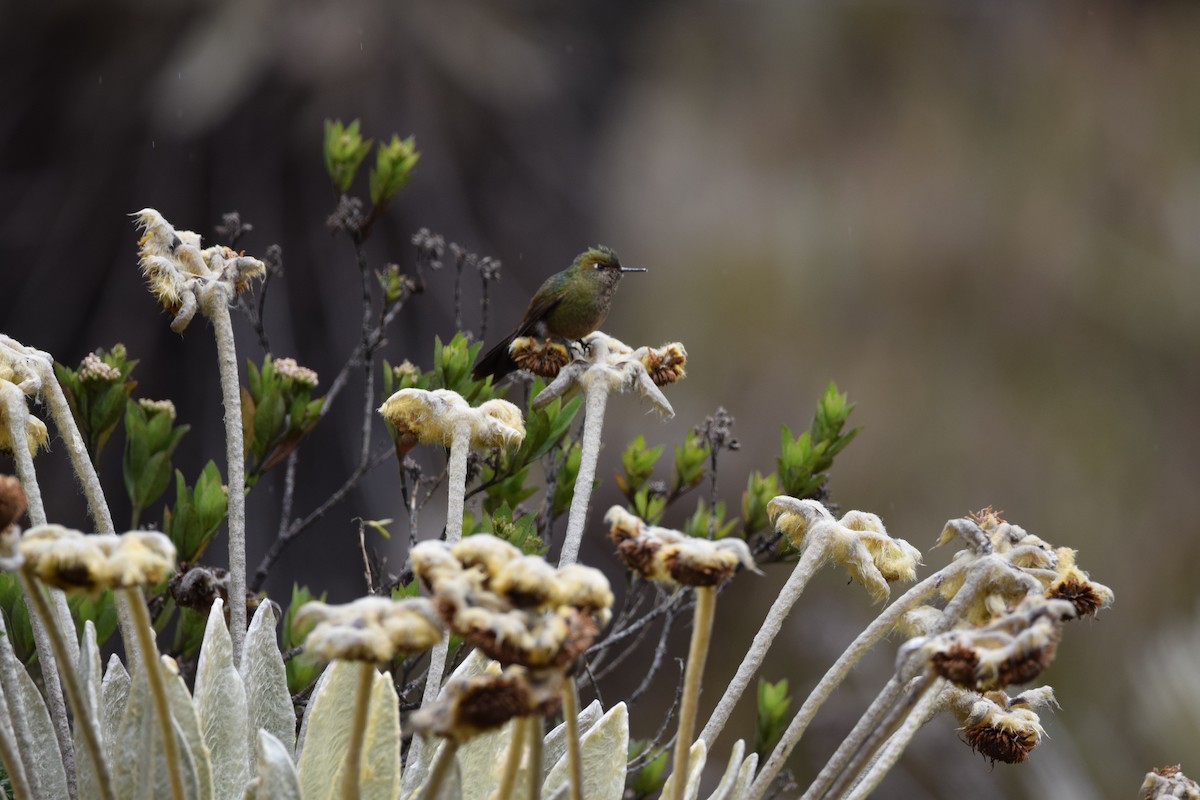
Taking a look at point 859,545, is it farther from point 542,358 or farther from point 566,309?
point 566,309

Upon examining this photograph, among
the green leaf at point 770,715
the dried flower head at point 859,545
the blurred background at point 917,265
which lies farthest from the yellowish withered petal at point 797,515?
the blurred background at point 917,265

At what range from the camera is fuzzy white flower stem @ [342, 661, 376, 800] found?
442 millimetres

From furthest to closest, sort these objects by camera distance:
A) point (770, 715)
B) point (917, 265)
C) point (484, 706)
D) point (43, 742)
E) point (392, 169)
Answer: point (917, 265) < point (392, 169) < point (770, 715) < point (43, 742) < point (484, 706)

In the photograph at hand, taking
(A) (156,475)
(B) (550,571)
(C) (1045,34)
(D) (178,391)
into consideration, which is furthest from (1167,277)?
(B) (550,571)

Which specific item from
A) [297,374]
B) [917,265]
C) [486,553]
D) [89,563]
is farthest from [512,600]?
[917,265]

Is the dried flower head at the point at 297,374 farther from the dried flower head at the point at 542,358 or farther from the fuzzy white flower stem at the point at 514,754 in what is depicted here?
the fuzzy white flower stem at the point at 514,754

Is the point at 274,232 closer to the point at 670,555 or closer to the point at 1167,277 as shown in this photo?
the point at 670,555

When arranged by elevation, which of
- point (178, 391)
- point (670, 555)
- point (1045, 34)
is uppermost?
point (1045, 34)

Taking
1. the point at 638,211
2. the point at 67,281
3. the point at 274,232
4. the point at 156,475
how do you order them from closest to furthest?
the point at 156,475 → the point at 67,281 → the point at 274,232 → the point at 638,211

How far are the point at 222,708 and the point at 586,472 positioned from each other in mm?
250

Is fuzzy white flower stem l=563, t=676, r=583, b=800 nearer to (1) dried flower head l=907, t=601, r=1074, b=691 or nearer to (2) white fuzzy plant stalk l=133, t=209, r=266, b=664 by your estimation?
(1) dried flower head l=907, t=601, r=1074, b=691

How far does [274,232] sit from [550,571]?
1680 mm

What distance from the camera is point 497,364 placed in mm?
1158

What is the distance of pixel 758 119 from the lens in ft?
9.48
